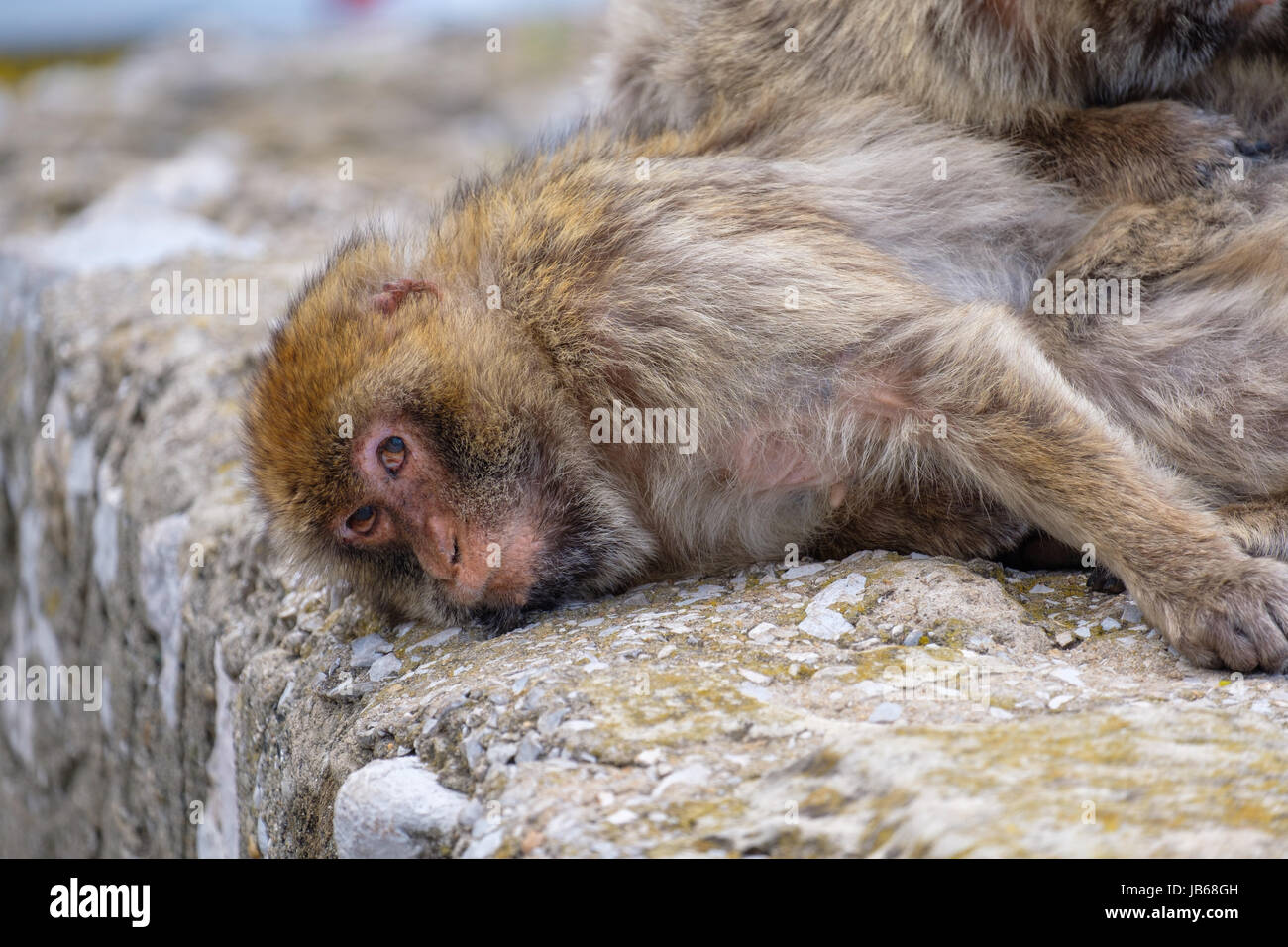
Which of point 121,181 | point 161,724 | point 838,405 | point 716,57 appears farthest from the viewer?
point 121,181

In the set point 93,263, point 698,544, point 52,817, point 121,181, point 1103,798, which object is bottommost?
point 52,817

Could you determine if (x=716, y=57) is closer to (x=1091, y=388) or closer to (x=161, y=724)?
(x=1091, y=388)

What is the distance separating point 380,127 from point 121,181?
307 cm

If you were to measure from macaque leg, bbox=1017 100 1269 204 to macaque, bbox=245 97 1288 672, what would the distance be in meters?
0.10

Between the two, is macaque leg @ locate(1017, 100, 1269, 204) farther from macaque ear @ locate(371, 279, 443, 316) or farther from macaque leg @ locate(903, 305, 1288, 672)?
macaque ear @ locate(371, 279, 443, 316)

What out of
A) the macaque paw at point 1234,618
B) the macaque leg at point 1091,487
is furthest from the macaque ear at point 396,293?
the macaque paw at point 1234,618

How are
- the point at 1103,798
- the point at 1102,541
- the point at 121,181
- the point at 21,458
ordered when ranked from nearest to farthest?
the point at 1103,798 < the point at 1102,541 < the point at 21,458 < the point at 121,181

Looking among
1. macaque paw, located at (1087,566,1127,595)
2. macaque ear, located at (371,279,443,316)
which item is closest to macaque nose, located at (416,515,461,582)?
macaque ear, located at (371,279,443,316)

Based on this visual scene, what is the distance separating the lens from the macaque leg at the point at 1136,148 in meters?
3.30

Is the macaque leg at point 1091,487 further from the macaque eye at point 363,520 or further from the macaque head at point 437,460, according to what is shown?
the macaque eye at point 363,520

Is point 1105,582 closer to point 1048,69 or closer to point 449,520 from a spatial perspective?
point 1048,69

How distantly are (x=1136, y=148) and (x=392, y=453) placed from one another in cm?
207

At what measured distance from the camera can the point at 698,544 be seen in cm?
332

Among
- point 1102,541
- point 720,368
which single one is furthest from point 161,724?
point 1102,541
